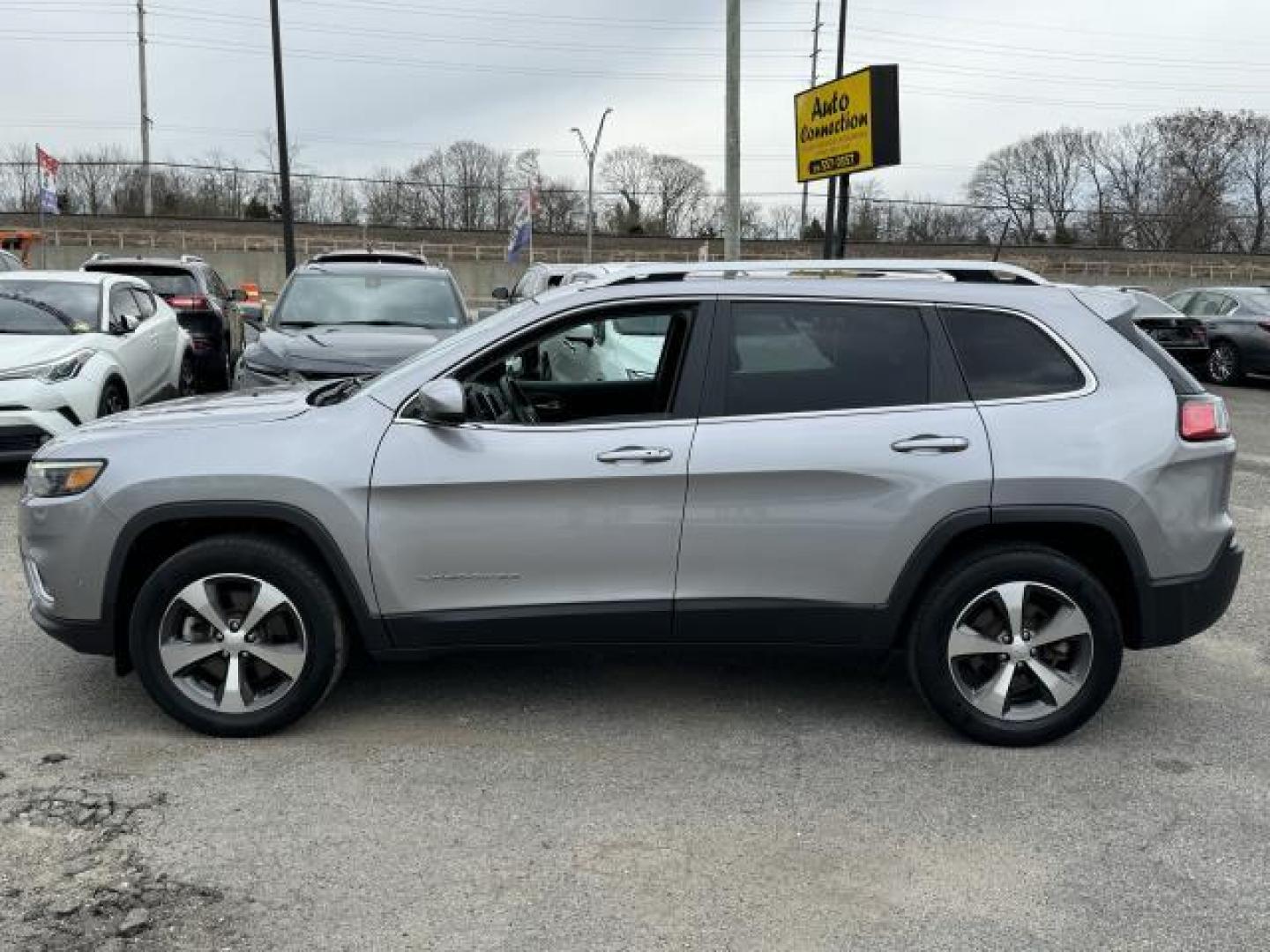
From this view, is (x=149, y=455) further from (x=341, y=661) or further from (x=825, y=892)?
(x=825, y=892)

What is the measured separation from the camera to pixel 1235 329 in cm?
1695

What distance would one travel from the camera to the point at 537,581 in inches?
151

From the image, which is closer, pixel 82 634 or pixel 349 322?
pixel 82 634

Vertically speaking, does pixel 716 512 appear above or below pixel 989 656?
above

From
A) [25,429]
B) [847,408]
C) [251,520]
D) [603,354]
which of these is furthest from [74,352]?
[847,408]

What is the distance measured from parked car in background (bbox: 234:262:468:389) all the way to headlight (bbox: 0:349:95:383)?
4.19 feet

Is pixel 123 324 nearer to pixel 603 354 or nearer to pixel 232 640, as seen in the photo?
pixel 603 354

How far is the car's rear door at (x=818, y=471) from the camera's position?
3.80 meters

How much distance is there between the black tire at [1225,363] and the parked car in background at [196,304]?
1478cm

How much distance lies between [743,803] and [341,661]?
1.54 m

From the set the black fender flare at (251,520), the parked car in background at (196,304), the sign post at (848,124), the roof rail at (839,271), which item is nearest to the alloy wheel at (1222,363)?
the sign post at (848,124)

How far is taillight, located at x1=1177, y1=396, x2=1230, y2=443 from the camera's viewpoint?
152 inches

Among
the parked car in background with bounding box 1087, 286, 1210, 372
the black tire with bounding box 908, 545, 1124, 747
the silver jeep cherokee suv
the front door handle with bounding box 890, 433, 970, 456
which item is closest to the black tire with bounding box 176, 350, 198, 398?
the silver jeep cherokee suv

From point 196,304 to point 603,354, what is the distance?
900cm
